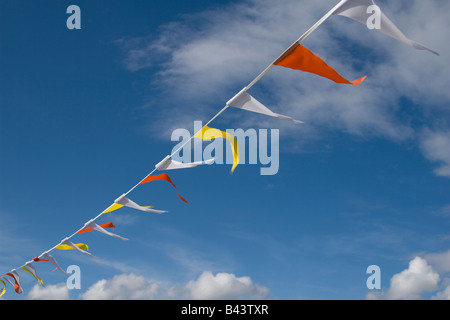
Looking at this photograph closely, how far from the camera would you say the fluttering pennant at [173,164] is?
6.02 meters

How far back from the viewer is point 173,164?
6.11 m

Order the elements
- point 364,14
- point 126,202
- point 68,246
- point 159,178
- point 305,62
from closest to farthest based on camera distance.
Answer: point 364,14, point 305,62, point 159,178, point 126,202, point 68,246

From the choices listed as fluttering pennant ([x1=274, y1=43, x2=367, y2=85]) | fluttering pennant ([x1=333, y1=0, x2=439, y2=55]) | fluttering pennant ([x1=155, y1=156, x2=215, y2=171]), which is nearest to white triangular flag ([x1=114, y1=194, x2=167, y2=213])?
fluttering pennant ([x1=155, y1=156, x2=215, y2=171])

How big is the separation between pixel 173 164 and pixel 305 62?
8.71 ft

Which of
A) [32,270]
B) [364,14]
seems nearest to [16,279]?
[32,270]

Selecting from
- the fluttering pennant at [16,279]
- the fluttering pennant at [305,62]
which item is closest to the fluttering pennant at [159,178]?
the fluttering pennant at [305,62]

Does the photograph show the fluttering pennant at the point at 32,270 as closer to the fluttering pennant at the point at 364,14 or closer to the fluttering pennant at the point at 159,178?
the fluttering pennant at the point at 159,178

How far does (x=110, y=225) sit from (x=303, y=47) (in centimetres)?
632

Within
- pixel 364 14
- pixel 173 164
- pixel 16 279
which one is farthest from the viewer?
pixel 16 279

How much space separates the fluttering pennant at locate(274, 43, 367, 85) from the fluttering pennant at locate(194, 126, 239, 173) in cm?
151

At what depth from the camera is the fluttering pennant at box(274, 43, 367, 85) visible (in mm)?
4305

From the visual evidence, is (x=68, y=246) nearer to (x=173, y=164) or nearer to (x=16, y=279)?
(x=16, y=279)

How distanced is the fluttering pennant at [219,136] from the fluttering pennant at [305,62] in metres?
1.51
